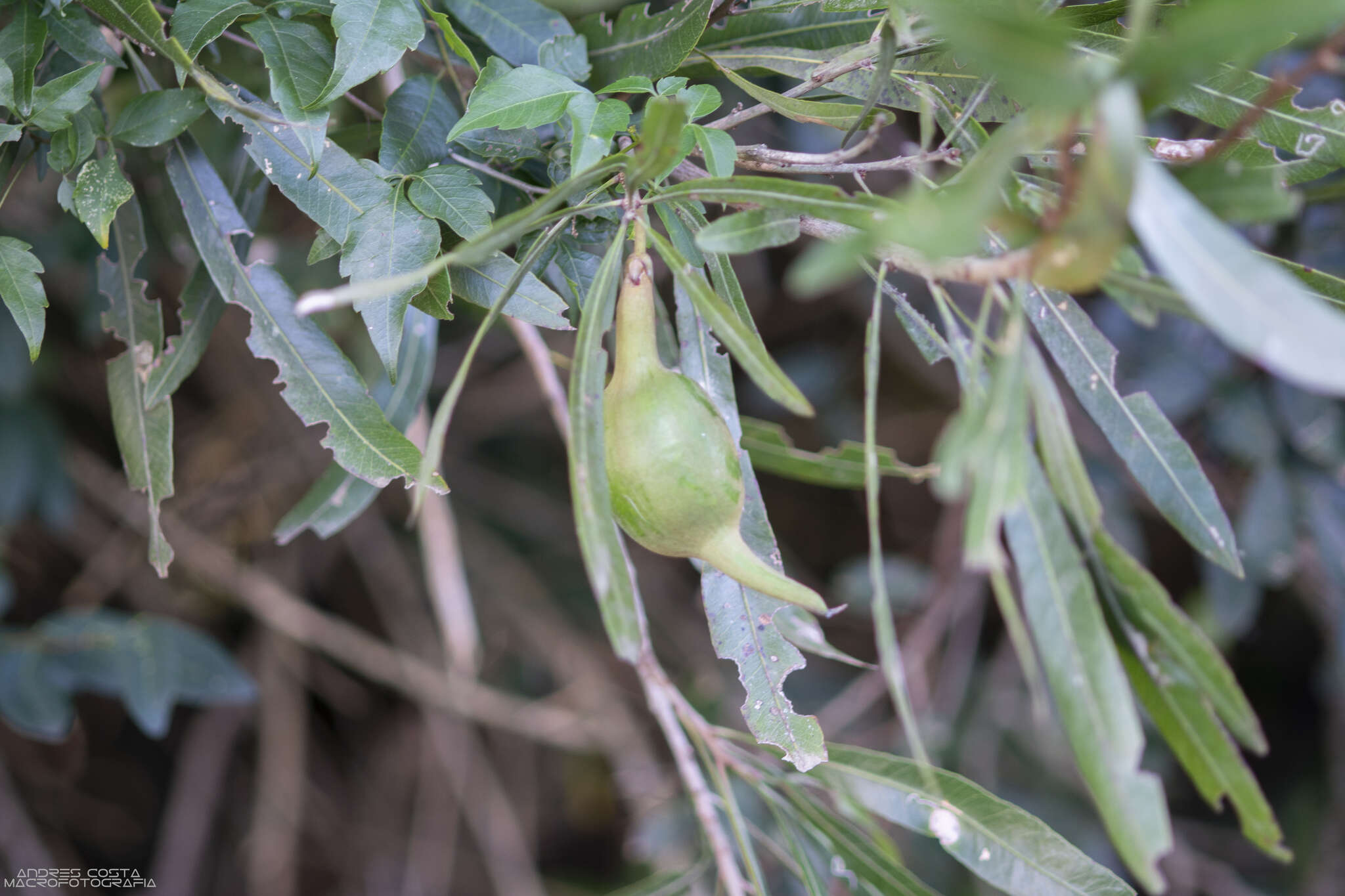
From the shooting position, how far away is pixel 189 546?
1.73 metres

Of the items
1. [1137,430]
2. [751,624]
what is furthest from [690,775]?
[1137,430]

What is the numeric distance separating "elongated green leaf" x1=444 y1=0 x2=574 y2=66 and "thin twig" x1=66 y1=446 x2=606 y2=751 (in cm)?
139

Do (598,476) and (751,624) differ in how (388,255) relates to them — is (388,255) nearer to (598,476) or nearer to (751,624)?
(598,476)

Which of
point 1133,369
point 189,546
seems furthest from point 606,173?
point 189,546

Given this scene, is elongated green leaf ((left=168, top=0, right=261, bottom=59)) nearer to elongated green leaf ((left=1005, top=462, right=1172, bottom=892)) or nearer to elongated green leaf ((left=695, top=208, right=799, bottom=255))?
elongated green leaf ((left=695, top=208, right=799, bottom=255))

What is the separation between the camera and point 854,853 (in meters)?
0.83

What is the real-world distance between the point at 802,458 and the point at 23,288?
0.69 m

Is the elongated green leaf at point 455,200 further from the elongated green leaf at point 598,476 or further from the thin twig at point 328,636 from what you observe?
the thin twig at point 328,636

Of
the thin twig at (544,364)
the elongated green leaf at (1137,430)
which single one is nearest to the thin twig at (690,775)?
the thin twig at (544,364)

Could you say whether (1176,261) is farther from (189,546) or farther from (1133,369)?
(189,546)

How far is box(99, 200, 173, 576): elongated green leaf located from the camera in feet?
2.18

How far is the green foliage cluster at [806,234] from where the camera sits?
35cm

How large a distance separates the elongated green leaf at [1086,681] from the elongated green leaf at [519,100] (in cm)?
39

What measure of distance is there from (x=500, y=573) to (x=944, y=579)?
105cm
